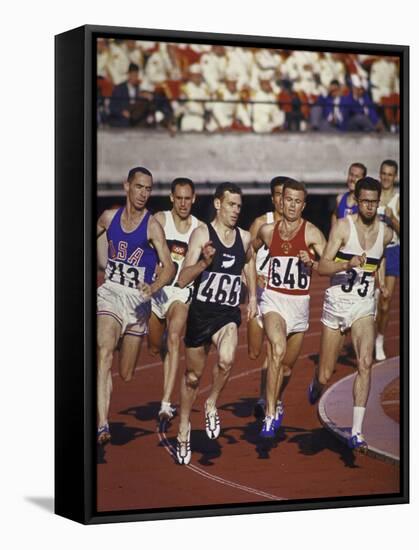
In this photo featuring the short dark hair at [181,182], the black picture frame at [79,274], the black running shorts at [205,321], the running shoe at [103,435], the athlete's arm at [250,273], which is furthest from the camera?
the athlete's arm at [250,273]

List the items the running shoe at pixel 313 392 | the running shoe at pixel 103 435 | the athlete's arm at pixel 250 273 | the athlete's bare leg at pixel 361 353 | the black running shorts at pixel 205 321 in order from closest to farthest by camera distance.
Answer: the running shoe at pixel 103 435 < the black running shorts at pixel 205 321 < the athlete's arm at pixel 250 273 < the running shoe at pixel 313 392 < the athlete's bare leg at pixel 361 353

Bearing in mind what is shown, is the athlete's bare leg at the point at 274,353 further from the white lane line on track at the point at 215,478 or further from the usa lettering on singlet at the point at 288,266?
the white lane line on track at the point at 215,478

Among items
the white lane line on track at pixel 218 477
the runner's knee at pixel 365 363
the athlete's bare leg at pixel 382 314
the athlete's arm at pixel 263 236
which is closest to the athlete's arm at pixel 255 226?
the athlete's arm at pixel 263 236

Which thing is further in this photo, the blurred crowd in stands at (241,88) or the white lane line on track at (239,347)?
the white lane line on track at (239,347)

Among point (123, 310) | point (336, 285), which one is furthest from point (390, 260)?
point (123, 310)

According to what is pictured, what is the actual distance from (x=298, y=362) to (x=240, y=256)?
2.54 ft

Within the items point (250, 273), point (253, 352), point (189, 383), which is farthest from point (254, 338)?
point (189, 383)

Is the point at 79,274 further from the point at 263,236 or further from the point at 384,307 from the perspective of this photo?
the point at 384,307

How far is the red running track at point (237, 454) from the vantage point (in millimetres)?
10344

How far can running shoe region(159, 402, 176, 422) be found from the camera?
1044 centimetres

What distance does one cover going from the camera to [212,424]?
10570mm

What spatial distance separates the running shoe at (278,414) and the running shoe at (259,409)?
0.31 feet

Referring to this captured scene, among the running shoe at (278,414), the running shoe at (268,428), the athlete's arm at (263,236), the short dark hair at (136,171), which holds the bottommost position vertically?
the running shoe at (268,428)

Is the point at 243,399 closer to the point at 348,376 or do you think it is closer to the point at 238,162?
the point at 348,376
